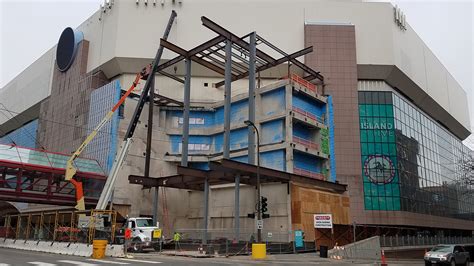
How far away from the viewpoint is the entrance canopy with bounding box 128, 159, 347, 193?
121 ft

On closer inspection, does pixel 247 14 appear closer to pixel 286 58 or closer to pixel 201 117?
pixel 286 58

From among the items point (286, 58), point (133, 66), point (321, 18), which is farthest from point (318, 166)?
point (133, 66)

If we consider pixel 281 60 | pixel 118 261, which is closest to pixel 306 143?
pixel 281 60

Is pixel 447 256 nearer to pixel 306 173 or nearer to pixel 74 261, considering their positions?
pixel 74 261

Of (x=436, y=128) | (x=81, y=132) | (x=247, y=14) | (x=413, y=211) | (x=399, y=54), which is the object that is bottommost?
(x=413, y=211)

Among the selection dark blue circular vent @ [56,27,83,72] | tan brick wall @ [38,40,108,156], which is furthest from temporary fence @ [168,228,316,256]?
dark blue circular vent @ [56,27,83,72]

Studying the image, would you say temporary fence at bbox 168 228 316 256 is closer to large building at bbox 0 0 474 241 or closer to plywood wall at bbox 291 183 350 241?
plywood wall at bbox 291 183 350 241

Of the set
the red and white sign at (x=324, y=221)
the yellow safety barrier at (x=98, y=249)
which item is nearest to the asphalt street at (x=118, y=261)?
the yellow safety barrier at (x=98, y=249)

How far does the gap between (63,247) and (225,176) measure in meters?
15.1

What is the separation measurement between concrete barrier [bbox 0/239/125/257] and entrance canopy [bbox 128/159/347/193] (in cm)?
1153

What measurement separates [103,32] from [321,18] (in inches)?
1337

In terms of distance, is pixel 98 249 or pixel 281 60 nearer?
pixel 98 249

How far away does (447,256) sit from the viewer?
2770 centimetres

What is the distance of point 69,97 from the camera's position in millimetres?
66812
